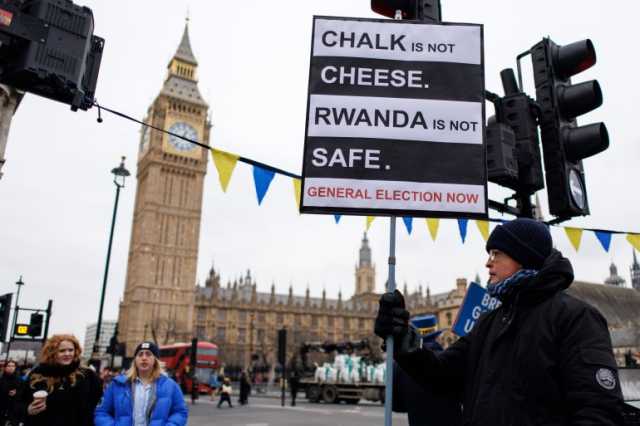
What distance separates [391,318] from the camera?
2.25 meters

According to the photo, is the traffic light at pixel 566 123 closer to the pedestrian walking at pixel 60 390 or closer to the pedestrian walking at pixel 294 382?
the pedestrian walking at pixel 60 390

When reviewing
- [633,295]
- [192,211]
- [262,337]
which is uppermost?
[192,211]

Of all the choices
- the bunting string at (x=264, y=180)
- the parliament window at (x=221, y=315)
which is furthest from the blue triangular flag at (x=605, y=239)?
the parliament window at (x=221, y=315)

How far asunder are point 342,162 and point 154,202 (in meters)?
73.6

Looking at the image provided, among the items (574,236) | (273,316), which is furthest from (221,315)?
(574,236)

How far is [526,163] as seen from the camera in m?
3.82

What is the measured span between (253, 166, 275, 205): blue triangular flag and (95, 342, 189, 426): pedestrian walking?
7.05 ft

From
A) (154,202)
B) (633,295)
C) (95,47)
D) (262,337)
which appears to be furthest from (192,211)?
(95,47)

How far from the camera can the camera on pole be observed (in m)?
3.86

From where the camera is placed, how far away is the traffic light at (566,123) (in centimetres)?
393

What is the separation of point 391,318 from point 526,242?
0.65 m

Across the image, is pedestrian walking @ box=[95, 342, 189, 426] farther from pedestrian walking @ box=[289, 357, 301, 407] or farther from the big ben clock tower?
the big ben clock tower

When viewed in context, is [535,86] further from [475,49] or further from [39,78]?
[39,78]

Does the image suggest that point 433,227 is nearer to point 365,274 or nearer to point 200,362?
point 200,362
